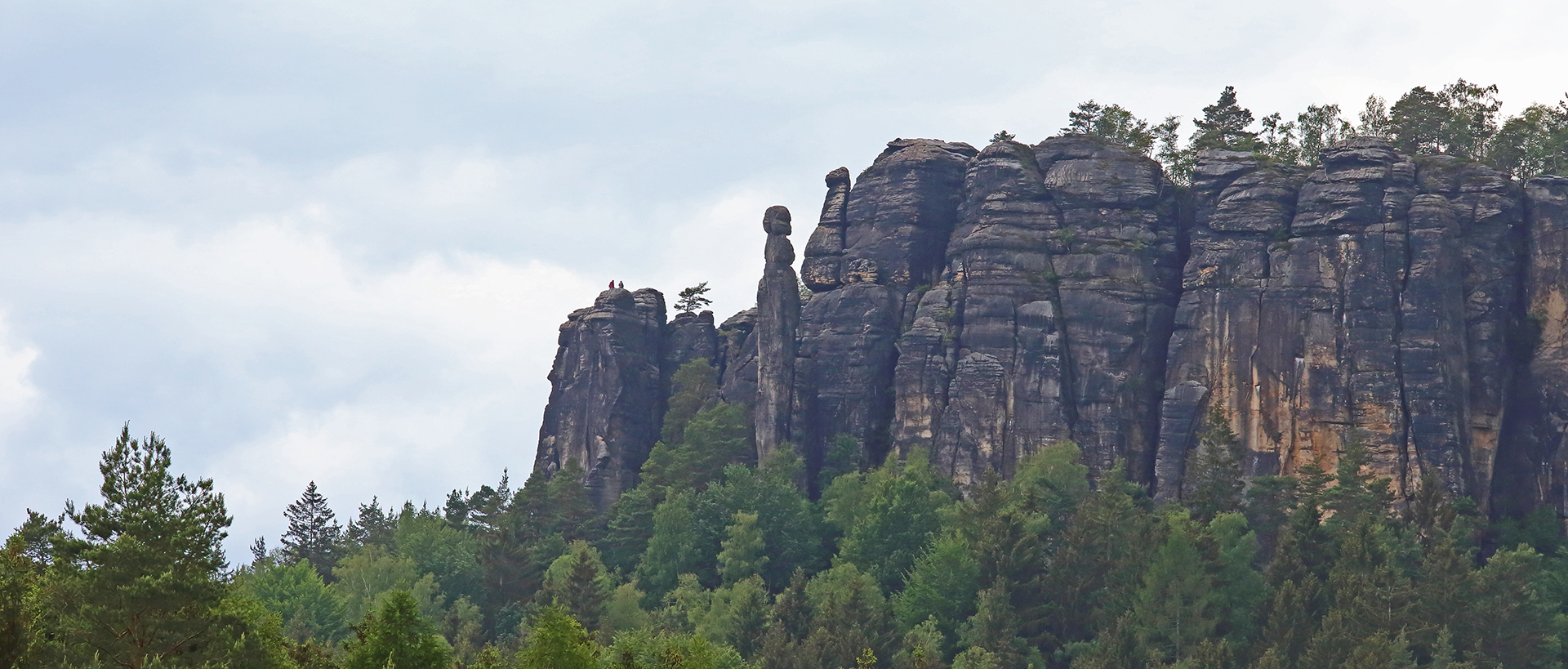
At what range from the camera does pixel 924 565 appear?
91000 mm

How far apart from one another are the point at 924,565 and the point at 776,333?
1125 inches

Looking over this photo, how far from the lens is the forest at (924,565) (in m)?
70.6

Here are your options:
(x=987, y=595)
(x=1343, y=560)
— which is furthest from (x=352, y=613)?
(x=1343, y=560)

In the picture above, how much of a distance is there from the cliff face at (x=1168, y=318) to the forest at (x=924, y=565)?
2.76 metres

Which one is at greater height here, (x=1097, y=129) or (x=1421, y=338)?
(x=1097, y=129)

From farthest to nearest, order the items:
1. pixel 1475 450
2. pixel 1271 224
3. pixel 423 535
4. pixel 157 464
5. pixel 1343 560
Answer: pixel 423 535, pixel 1271 224, pixel 1475 450, pixel 1343 560, pixel 157 464

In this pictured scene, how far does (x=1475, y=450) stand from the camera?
9781 centimetres

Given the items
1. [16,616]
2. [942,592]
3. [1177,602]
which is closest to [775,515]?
[942,592]

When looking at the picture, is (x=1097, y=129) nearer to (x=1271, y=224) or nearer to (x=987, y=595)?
(x=1271, y=224)

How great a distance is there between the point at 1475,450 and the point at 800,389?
3787 cm

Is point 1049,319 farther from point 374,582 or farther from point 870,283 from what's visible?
point 374,582

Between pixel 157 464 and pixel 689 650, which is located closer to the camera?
pixel 157 464

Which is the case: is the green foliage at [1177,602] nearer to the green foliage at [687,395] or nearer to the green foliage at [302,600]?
the green foliage at [302,600]

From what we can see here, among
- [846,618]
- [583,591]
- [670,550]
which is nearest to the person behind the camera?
[846,618]
